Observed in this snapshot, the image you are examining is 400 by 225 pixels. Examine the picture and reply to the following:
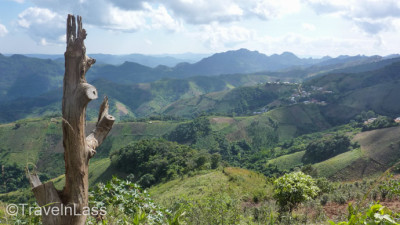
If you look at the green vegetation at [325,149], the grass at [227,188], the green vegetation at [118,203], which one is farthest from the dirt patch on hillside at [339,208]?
the green vegetation at [325,149]

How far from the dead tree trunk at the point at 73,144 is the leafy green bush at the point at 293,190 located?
6.52m

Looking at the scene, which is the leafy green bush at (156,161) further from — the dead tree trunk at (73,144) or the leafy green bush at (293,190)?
the dead tree trunk at (73,144)

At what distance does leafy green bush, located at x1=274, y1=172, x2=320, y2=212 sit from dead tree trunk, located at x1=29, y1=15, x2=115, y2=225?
652 cm

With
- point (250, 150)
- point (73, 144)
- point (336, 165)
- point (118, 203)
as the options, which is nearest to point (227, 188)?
point (118, 203)

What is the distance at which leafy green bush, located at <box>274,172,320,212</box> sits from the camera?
26.0ft

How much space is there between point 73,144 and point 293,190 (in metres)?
6.85

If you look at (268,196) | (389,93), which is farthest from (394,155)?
(389,93)

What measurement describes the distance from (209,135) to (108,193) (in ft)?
294

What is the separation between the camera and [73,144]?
311 cm

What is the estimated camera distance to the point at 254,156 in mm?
78312

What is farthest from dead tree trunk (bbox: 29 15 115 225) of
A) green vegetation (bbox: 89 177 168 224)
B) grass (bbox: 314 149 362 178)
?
grass (bbox: 314 149 362 178)

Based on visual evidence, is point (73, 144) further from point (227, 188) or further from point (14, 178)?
point (14, 178)

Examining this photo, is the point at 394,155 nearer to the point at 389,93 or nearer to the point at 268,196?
the point at 268,196

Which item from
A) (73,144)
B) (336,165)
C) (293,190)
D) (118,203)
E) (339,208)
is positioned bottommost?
(336,165)
